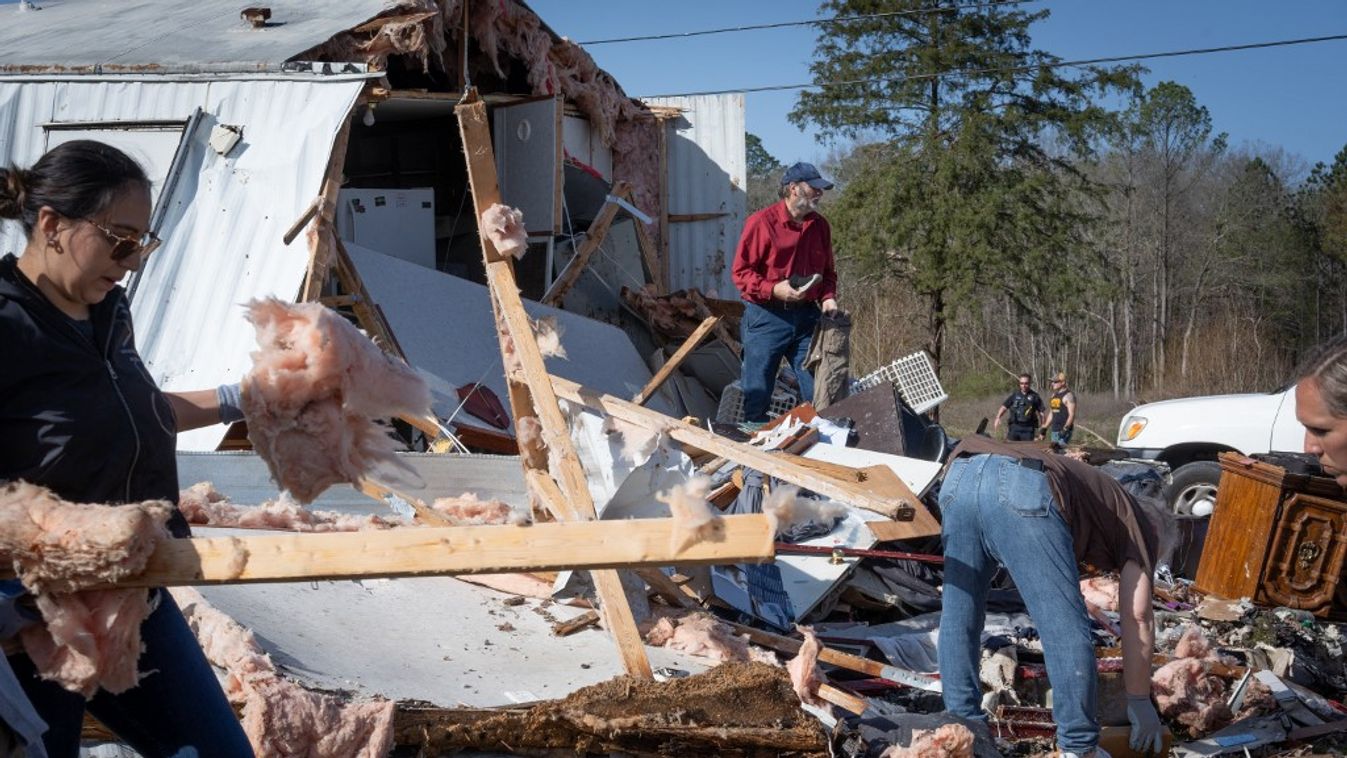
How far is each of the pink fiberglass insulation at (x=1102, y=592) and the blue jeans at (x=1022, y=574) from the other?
259cm

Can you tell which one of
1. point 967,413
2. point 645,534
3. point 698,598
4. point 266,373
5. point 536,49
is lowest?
point 967,413

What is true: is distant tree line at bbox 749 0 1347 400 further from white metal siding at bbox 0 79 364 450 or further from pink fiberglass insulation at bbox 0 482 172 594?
pink fiberglass insulation at bbox 0 482 172 594

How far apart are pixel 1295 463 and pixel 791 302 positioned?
9.93 ft

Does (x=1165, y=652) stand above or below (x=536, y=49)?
below

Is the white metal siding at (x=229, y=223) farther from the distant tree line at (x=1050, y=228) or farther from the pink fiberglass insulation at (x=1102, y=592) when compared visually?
the distant tree line at (x=1050, y=228)

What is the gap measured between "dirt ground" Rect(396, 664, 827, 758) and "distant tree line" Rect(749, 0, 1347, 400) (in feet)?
55.7

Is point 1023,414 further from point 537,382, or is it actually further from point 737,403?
point 537,382

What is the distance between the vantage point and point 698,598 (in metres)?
5.26

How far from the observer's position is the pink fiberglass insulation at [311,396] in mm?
2404

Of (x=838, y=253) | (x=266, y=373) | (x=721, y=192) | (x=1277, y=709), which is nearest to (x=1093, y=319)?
(x=838, y=253)

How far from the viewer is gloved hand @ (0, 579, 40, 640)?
81.0 inches

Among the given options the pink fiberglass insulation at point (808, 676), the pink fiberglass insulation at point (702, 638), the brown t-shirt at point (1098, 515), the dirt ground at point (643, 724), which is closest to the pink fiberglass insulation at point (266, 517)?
the pink fiberglass insulation at point (702, 638)

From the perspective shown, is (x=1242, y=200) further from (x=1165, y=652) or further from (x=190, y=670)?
(x=190, y=670)

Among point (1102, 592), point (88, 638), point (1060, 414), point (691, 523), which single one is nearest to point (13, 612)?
point (88, 638)
